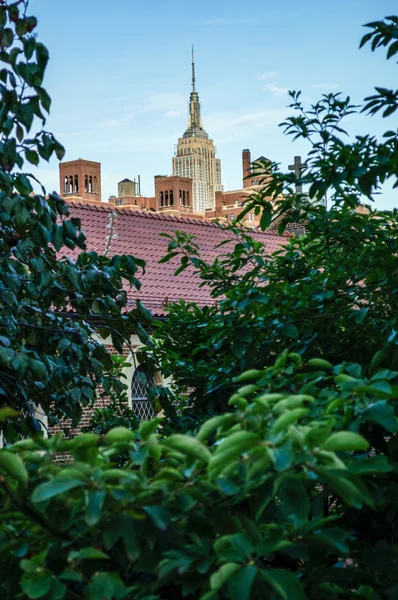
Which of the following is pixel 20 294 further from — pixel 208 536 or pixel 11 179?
pixel 208 536

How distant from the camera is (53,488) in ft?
5.74

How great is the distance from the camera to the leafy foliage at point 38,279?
15.0 ft

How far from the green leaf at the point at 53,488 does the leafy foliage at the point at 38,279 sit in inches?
112

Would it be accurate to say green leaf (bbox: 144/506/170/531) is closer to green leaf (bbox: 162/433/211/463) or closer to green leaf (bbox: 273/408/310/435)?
green leaf (bbox: 162/433/211/463)

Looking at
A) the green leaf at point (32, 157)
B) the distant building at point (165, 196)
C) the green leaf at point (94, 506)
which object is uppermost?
the distant building at point (165, 196)

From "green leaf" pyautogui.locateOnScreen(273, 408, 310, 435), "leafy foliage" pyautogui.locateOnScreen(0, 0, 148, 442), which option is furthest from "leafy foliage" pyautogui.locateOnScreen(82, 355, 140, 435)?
"green leaf" pyautogui.locateOnScreen(273, 408, 310, 435)

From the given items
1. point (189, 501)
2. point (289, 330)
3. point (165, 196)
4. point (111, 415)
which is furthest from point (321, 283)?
point (165, 196)

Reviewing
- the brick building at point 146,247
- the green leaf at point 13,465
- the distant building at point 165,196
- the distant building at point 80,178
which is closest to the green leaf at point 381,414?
the green leaf at point 13,465

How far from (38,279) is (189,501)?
373cm

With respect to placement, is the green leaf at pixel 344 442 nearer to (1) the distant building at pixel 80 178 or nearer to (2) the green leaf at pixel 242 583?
(2) the green leaf at pixel 242 583

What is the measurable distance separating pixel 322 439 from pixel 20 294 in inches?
164

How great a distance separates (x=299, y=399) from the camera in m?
1.90

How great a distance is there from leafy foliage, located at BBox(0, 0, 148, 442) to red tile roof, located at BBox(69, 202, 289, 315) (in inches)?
508

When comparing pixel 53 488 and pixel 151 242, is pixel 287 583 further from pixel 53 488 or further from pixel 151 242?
pixel 151 242
